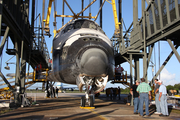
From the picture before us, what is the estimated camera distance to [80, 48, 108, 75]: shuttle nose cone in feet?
23.2

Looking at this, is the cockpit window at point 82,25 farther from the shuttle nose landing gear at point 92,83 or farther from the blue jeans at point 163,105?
the blue jeans at point 163,105

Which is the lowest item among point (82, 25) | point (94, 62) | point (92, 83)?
point (92, 83)

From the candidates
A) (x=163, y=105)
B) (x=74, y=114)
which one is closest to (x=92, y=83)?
(x=74, y=114)

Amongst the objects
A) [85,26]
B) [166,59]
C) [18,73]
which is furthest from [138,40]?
[18,73]

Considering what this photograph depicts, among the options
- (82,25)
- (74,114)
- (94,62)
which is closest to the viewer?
(74,114)

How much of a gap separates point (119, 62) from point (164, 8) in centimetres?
890

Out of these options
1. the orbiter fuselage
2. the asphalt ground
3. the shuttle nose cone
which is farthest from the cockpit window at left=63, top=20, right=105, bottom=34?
the asphalt ground

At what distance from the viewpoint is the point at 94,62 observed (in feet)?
23.0

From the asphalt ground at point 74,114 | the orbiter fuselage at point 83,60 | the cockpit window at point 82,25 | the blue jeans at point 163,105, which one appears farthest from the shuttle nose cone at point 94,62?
the cockpit window at point 82,25

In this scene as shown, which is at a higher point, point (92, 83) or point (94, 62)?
point (94, 62)

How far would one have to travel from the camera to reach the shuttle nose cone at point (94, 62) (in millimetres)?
7059

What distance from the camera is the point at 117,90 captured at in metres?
18.3

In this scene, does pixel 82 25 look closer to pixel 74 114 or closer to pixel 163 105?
pixel 74 114

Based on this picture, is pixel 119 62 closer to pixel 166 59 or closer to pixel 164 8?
pixel 166 59
